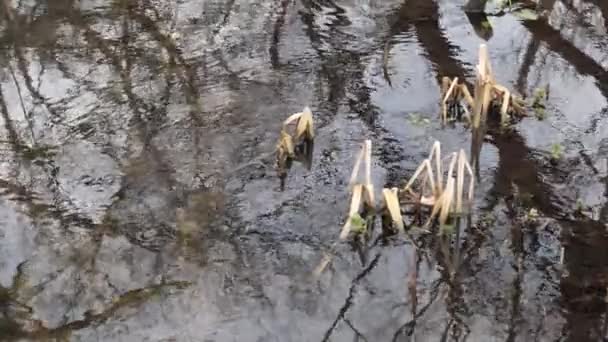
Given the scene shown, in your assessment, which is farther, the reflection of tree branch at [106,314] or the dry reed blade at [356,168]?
the dry reed blade at [356,168]

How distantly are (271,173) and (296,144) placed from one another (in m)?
0.34

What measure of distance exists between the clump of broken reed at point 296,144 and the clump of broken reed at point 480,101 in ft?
3.69

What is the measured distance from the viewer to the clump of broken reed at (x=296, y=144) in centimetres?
582

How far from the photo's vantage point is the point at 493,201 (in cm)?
548

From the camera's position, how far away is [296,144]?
598 cm

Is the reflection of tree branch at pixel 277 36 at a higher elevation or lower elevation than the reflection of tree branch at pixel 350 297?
higher

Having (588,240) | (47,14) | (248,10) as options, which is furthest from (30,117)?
(588,240)

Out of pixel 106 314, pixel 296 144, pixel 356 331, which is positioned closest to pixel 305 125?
pixel 296 144

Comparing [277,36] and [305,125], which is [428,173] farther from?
[277,36]

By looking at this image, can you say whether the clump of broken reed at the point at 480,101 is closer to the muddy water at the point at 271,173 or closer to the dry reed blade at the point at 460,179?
the muddy water at the point at 271,173

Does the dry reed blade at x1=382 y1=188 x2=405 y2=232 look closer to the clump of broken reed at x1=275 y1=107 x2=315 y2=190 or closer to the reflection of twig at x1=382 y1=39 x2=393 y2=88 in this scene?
the clump of broken reed at x1=275 y1=107 x2=315 y2=190

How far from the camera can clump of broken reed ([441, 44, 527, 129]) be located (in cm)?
593

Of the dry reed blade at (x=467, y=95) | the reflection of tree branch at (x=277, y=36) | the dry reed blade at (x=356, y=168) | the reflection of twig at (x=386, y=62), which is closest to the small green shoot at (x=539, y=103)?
the dry reed blade at (x=467, y=95)

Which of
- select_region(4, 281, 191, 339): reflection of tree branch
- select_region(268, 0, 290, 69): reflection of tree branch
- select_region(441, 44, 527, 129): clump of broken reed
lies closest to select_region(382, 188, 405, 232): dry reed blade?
select_region(441, 44, 527, 129): clump of broken reed
